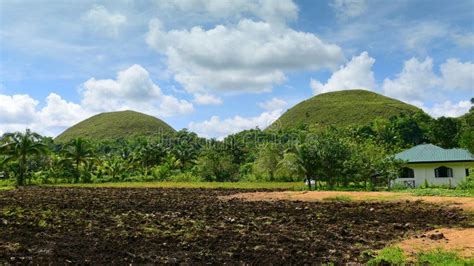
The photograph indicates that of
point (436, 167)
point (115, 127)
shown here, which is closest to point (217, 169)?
point (436, 167)

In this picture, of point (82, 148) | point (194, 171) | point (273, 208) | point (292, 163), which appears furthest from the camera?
point (194, 171)

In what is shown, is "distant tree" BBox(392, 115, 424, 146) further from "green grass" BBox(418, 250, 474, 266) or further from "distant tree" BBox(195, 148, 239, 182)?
Result: "green grass" BBox(418, 250, 474, 266)

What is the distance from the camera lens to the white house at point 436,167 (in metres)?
37.5

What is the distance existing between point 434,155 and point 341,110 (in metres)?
99.3

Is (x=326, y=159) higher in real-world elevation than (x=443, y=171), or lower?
higher

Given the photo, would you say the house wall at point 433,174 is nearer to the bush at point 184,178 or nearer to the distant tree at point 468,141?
the distant tree at point 468,141

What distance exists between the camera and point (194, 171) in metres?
62.8

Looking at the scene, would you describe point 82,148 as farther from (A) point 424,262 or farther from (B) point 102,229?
(A) point 424,262

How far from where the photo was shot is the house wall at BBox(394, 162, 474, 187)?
3756cm

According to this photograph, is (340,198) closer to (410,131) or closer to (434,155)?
(434,155)

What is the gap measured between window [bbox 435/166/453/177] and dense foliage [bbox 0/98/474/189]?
11.8 ft

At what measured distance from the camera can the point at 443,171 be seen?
126 feet

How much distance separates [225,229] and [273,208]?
23.8ft

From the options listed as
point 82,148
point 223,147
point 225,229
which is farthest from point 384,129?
point 225,229
